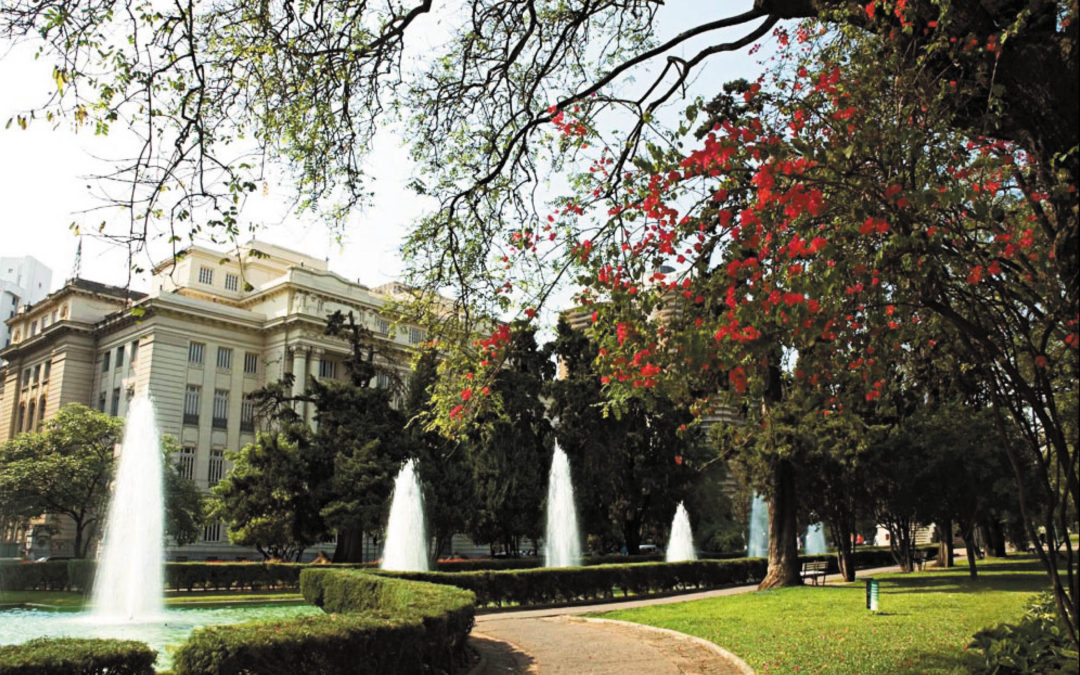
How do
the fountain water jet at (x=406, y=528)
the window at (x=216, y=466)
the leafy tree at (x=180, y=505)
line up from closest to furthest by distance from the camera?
the fountain water jet at (x=406, y=528), the leafy tree at (x=180, y=505), the window at (x=216, y=466)

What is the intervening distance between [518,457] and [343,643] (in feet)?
90.6

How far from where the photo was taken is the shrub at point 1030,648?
6398mm

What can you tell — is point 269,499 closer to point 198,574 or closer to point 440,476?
point 198,574

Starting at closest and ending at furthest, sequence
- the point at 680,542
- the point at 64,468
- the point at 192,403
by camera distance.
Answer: the point at 64,468 < the point at 680,542 < the point at 192,403

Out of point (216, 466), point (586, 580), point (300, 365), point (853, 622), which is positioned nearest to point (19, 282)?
point (216, 466)

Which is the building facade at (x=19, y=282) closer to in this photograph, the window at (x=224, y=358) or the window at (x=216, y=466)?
the window at (x=224, y=358)

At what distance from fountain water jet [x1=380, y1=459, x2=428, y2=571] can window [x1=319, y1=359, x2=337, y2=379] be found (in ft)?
73.6

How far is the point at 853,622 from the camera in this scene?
44.9 feet

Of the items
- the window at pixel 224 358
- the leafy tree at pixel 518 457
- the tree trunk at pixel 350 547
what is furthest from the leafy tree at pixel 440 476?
the window at pixel 224 358

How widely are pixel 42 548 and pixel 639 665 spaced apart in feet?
152

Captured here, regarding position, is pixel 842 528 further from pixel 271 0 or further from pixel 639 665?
pixel 271 0

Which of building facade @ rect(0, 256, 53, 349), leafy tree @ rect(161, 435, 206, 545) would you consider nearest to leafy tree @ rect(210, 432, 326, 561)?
leafy tree @ rect(161, 435, 206, 545)

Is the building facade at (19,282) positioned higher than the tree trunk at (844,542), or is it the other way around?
the building facade at (19,282)

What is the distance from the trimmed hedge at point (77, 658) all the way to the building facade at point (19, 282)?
4286 inches
